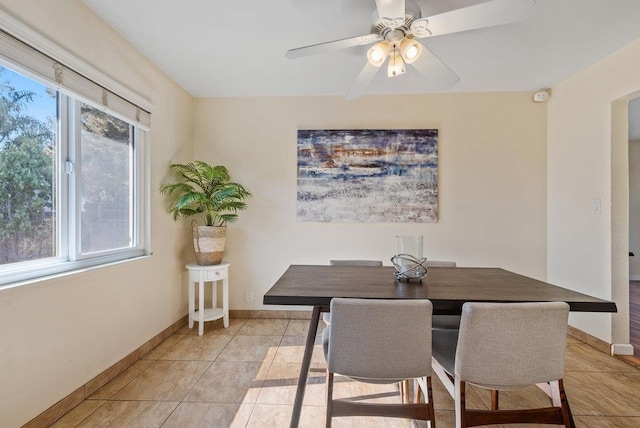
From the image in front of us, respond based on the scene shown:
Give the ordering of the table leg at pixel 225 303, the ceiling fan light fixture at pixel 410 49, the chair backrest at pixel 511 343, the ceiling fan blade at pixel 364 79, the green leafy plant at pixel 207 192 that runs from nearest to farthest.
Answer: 1. the chair backrest at pixel 511 343
2. the ceiling fan light fixture at pixel 410 49
3. the ceiling fan blade at pixel 364 79
4. the green leafy plant at pixel 207 192
5. the table leg at pixel 225 303

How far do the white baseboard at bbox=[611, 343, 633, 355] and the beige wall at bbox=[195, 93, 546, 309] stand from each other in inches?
32.5

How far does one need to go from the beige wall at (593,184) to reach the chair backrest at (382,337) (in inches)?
91.0

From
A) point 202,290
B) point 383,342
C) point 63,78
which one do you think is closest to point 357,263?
point 383,342

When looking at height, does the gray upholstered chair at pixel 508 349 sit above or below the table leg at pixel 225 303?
above

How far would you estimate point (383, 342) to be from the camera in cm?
121

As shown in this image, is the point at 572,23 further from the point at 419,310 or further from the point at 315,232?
the point at 315,232

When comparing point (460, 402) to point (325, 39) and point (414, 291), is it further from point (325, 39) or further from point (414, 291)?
point (325, 39)

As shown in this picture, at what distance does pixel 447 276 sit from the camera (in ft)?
5.88

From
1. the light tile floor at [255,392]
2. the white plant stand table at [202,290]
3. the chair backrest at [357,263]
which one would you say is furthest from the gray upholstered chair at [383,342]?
the white plant stand table at [202,290]

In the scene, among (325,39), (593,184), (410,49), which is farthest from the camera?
(593,184)

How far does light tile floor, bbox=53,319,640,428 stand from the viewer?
64.4 inches

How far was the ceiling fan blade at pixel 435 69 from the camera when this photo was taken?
173cm

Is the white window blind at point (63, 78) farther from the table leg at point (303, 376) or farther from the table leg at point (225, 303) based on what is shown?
the table leg at point (303, 376)

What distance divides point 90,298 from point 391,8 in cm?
240
